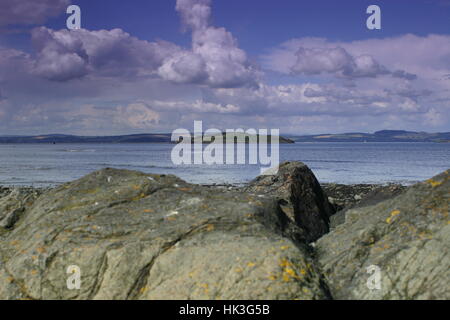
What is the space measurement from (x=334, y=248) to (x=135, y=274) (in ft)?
13.3

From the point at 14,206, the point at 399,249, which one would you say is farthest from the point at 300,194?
the point at 14,206

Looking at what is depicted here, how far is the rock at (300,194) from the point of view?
582 inches

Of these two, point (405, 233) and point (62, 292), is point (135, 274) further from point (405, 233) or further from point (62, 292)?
point (405, 233)

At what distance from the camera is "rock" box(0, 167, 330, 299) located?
705 centimetres

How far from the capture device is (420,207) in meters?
8.62

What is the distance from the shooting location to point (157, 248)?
7719mm

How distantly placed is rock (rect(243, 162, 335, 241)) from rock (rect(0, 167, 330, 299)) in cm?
515

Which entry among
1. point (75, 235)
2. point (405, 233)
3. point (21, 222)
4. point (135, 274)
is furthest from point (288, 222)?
point (21, 222)

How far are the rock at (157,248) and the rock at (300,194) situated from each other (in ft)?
16.9

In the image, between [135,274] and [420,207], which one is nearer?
[135,274]

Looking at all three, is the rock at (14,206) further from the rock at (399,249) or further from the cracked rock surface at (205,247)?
the rock at (399,249)

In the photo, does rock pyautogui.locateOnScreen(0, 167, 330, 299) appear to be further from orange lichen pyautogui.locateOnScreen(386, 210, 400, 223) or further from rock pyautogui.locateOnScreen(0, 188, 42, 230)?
orange lichen pyautogui.locateOnScreen(386, 210, 400, 223)

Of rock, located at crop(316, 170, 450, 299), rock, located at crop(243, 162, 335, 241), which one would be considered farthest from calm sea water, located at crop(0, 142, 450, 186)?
rock, located at crop(316, 170, 450, 299)

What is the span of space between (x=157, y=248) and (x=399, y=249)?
172 inches
